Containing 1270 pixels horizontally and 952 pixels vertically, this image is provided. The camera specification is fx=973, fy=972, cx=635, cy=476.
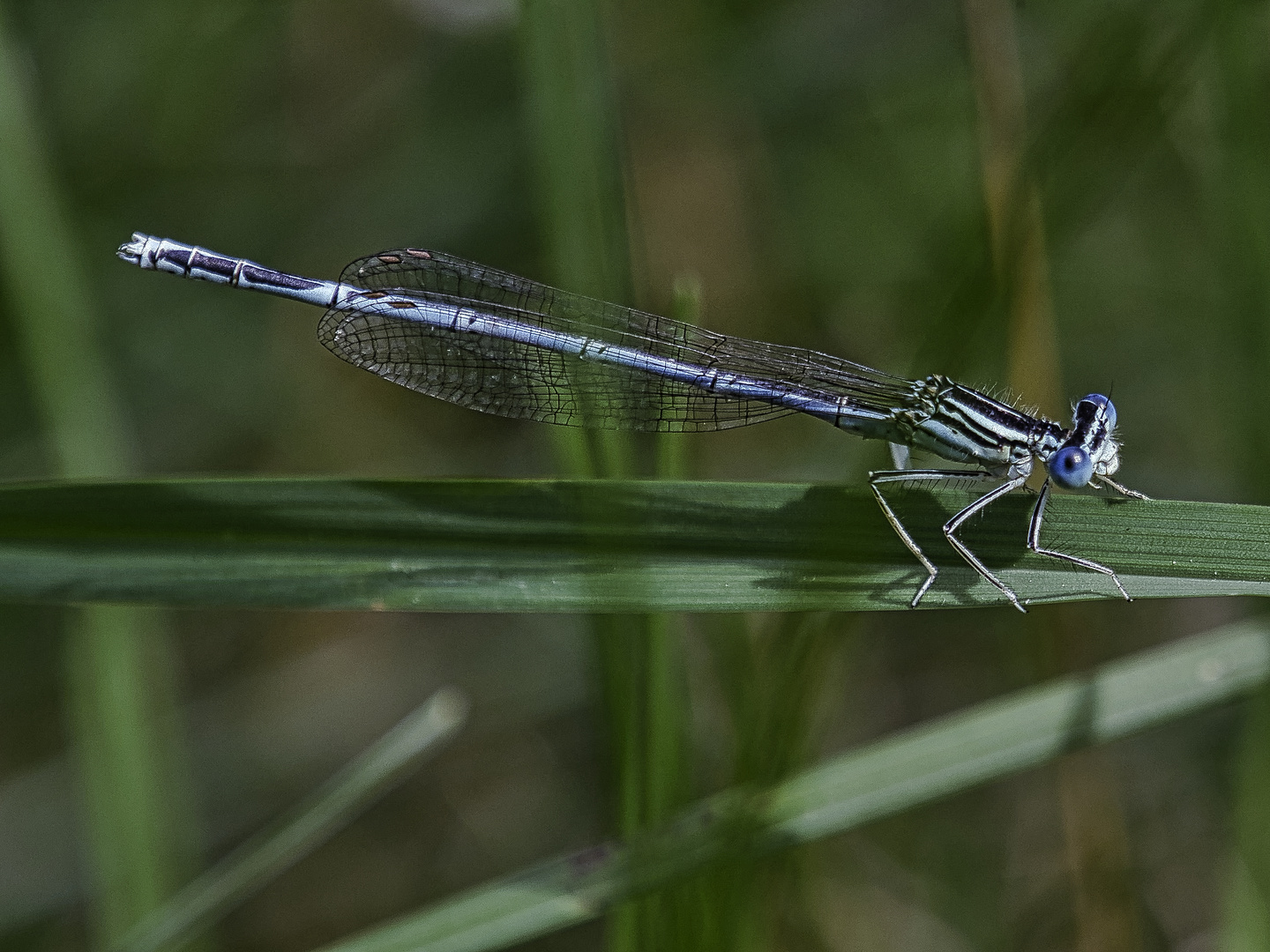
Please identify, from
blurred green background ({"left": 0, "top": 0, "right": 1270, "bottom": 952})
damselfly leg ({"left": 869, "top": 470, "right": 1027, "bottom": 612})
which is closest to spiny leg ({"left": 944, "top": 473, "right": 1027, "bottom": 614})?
damselfly leg ({"left": 869, "top": 470, "right": 1027, "bottom": 612})

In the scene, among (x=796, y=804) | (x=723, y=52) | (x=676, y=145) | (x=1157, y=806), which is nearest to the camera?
(x=796, y=804)

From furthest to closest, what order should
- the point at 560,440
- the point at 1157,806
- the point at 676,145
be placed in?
1. the point at 676,145
2. the point at 1157,806
3. the point at 560,440

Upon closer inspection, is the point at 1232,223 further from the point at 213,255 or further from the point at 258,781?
the point at 258,781

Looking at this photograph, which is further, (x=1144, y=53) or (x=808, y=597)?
(x=808, y=597)

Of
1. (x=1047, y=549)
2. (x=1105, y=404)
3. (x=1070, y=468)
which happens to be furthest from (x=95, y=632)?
(x=1105, y=404)

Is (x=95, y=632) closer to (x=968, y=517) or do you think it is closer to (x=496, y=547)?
(x=496, y=547)

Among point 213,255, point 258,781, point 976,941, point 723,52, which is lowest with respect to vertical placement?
point 976,941

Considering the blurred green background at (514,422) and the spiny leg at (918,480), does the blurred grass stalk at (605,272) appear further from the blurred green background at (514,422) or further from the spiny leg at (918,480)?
the blurred green background at (514,422)

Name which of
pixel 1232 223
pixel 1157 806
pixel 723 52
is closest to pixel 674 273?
pixel 723 52
